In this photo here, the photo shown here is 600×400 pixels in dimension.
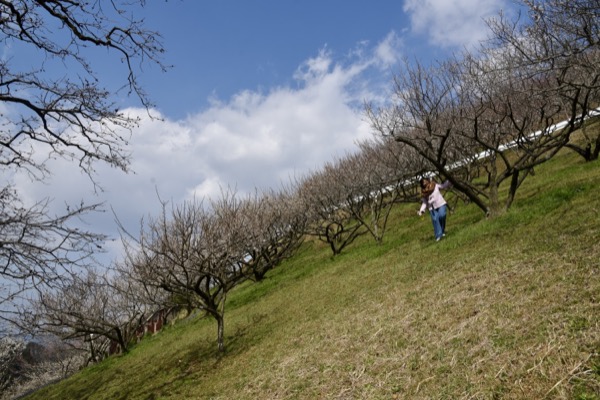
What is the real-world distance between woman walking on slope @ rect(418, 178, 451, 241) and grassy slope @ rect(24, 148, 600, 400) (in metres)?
0.56

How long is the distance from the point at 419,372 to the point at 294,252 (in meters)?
27.1

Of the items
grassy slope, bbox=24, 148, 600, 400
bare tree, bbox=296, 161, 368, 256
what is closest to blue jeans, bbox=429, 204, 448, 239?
grassy slope, bbox=24, 148, 600, 400

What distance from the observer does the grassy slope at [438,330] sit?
13.5ft

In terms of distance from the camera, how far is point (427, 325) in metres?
6.00

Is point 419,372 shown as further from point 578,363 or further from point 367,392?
point 578,363

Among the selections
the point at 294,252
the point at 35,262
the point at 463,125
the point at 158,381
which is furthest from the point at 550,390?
the point at 294,252

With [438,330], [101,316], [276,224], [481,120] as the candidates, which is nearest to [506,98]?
[481,120]

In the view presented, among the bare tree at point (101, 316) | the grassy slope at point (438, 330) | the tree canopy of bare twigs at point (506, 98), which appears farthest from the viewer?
the bare tree at point (101, 316)

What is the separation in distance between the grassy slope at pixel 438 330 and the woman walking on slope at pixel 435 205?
1.84 feet

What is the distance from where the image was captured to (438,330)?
18.6ft

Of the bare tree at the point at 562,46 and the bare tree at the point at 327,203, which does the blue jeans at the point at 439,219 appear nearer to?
the bare tree at the point at 562,46

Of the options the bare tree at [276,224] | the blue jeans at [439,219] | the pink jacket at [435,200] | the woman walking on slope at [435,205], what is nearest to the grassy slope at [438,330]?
the blue jeans at [439,219]

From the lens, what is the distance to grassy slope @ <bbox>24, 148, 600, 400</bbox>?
4125 millimetres

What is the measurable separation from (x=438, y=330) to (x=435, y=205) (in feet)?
25.0
